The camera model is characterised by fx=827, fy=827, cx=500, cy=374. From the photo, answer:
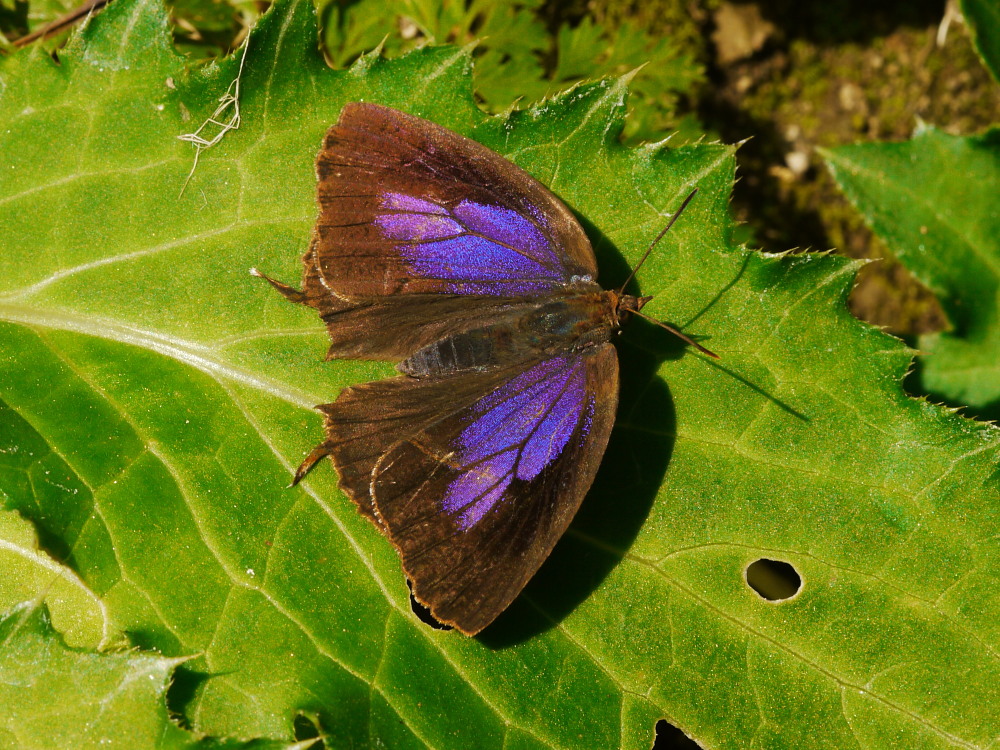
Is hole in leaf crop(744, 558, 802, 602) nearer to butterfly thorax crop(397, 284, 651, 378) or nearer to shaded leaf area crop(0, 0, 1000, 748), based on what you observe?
shaded leaf area crop(0, 0, 1000, 748)

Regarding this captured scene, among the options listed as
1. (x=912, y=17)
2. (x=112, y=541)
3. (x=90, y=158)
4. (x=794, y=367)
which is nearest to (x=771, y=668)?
(x=794, y=367)

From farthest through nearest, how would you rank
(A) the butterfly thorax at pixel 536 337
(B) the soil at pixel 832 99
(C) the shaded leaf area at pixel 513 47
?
1. (B) the soil at pixel 832 99
2. (C) the shaded leaf area at pixel 513 47
3. (A) the butterfly thorax at pixel 536 337

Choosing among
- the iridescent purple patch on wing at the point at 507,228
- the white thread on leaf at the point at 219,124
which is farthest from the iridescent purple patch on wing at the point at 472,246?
the white thread on leaf at the point at 219,124

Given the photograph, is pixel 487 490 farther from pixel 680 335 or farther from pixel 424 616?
pixel 680 335

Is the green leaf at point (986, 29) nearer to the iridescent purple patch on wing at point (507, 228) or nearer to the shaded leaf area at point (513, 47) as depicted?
the shaded leaf area at point (513, 47)

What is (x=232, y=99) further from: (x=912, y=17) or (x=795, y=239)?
(x=912, y=17)
